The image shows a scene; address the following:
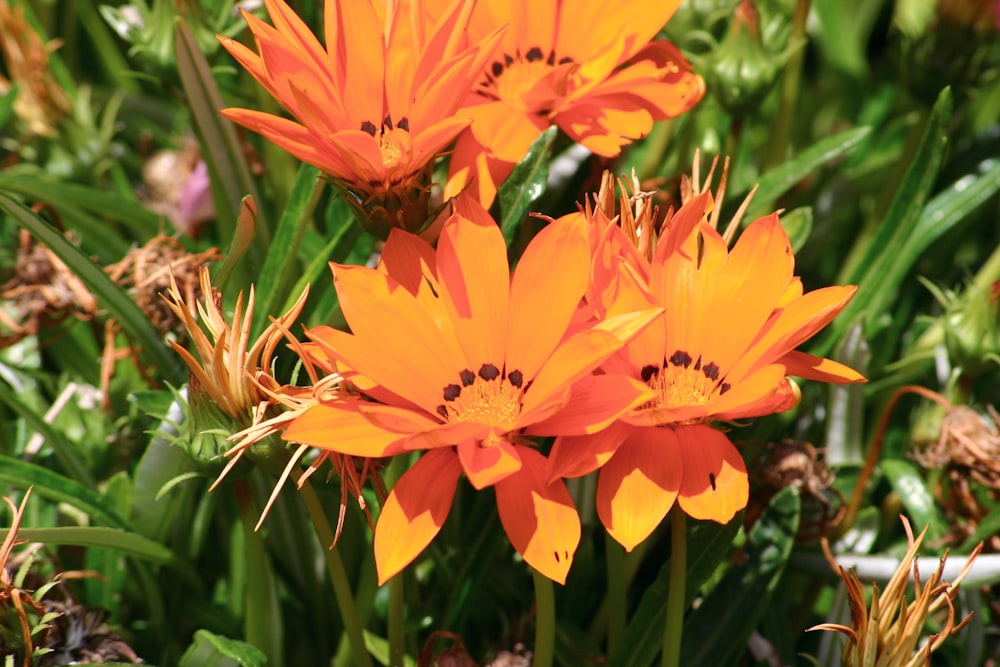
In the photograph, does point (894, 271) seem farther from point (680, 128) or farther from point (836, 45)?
point (836, 45)

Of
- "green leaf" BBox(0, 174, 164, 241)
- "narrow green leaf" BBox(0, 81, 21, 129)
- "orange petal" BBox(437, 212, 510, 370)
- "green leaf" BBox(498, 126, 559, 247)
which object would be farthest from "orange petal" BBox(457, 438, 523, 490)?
"narrow green leaf" BBox(0, 81, 21, 129)

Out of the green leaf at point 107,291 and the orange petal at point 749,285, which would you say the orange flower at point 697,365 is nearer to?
the orange petal at point 749,285

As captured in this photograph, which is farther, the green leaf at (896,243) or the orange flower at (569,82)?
the green leaf at (896,243)

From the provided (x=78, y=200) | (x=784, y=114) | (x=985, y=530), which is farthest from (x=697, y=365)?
(x=78, y=200)

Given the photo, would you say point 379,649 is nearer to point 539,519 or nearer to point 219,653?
point 219,653

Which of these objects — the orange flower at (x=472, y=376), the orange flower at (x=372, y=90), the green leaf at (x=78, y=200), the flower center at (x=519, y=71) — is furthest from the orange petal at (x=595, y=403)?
the green leaf at (x=78, y=200)

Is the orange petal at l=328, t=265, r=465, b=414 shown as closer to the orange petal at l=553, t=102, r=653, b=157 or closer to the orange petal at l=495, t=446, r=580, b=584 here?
the orange petal at l=495, t=446, r=580, b=584
